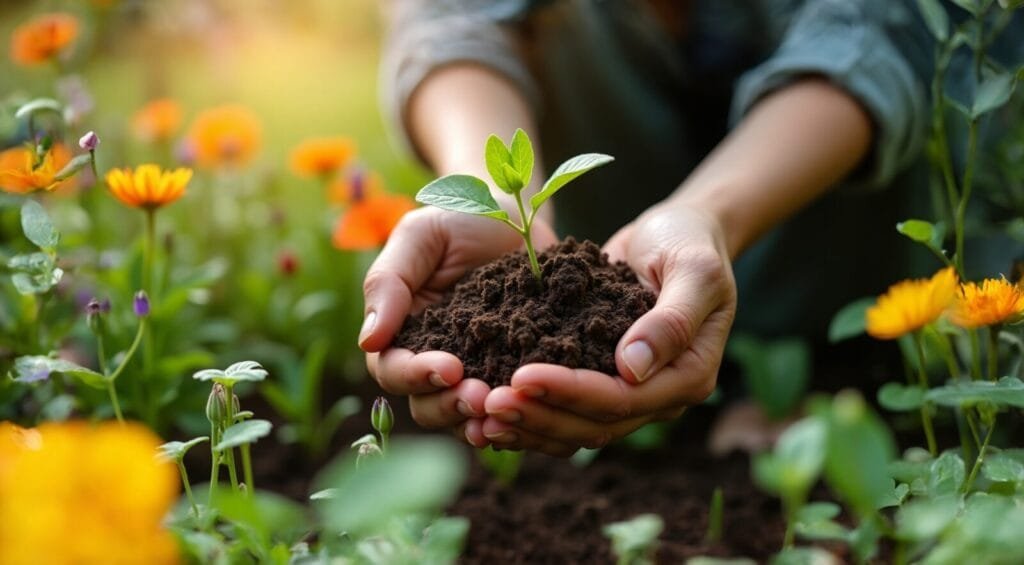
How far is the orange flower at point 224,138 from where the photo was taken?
1.77m

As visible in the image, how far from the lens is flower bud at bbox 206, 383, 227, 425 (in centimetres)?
79

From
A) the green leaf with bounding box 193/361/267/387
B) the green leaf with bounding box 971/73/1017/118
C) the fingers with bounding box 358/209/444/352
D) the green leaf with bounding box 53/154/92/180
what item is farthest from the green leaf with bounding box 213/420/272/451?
the green leaf with bounding box 971/73/1017/118

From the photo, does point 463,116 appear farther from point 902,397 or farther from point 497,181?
point 902,397

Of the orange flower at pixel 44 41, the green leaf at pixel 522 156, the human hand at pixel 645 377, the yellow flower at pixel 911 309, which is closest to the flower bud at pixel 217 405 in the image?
the human hand at pixel 645 377

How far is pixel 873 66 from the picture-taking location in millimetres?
1347

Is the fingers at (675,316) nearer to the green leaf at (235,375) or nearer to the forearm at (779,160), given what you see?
the forearm at (779,160)

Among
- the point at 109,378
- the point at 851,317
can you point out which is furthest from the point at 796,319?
the point at 109,378

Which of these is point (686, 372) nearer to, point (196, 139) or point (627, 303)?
point (627, 303)

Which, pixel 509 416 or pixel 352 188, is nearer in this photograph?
pixel 509 416

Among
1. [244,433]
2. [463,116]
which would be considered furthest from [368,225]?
[244,433]

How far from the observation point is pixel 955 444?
Result: 4.47ft

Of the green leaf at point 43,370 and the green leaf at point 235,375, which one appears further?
the green leaf at point 43,370

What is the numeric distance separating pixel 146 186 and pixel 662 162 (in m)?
1.17

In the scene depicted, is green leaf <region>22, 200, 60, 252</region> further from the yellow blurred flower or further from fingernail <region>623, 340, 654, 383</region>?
fingernail <region>623, 340, 654, 383</region>
